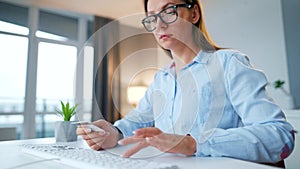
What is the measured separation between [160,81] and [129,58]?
0.66ft

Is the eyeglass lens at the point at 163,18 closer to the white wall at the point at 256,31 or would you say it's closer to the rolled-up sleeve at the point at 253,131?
the rolled-up sleeve at the point at 253,131

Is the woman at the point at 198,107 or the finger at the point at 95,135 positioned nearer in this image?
the woman at the point at 198,107

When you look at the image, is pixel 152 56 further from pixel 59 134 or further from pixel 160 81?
pixel 59 134

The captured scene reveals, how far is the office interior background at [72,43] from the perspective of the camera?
1.71 metres

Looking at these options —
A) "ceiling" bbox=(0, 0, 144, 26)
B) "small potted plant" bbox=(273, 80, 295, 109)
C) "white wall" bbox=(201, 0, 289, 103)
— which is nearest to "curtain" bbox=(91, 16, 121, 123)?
"white wall" bbox=(201, 0, 289, 103)

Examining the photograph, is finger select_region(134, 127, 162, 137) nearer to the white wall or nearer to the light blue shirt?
the light blue shirt

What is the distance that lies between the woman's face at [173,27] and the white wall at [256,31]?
1388 mm

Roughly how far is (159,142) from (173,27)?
33 centimetres

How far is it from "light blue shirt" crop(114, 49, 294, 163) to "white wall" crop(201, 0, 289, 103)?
4.66 ft

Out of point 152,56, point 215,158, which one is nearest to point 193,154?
point 215,158

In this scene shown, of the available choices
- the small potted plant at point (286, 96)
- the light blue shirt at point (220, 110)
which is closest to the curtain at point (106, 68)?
the light blue shirt at point (220, 110)

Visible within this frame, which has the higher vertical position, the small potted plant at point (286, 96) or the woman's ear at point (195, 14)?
the woman's ear at point (195, 14)

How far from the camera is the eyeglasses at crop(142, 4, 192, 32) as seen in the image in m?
0.62

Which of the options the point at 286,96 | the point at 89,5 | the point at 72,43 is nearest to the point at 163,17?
the point at 72,43
